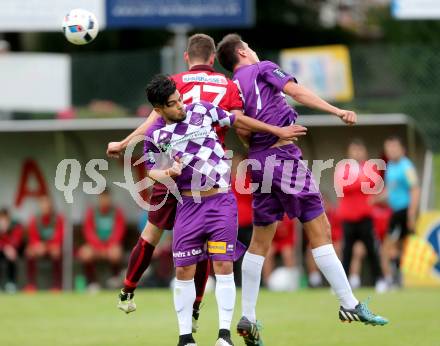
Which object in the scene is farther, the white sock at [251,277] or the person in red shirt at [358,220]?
the person in red shirt at [358,220]

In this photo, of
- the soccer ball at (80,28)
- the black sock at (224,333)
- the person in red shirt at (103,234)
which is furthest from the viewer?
the person in red shirt at (103,234)

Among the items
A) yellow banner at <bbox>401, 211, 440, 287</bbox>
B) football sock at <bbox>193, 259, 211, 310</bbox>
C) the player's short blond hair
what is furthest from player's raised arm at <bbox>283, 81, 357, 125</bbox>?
yellow banner at <bbox>401, 211, 440, 287</bbox>

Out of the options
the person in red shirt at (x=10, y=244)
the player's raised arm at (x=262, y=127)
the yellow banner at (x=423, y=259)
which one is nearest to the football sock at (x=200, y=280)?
the player's raised arm at (x=262, y=127)

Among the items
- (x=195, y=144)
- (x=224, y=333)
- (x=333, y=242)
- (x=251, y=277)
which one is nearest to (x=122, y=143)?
(x=195, y=144)

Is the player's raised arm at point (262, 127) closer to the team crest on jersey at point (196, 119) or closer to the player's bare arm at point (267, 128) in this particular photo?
the player's bare arm at point (267, 128)

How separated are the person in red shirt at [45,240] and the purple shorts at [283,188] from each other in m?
8.69

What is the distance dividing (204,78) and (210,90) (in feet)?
0.36

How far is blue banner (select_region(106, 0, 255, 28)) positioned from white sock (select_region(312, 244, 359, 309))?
9.66 m

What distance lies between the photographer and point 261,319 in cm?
1107

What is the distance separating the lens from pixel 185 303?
8.22 m

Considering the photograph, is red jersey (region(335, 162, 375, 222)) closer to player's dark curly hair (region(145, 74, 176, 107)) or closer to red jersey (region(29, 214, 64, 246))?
red jersey (region(29, 214, 64, 246))

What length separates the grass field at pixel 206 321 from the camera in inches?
362

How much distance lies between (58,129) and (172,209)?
324 inches

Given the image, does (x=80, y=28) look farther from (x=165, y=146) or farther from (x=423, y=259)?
(x=423, y=259)
